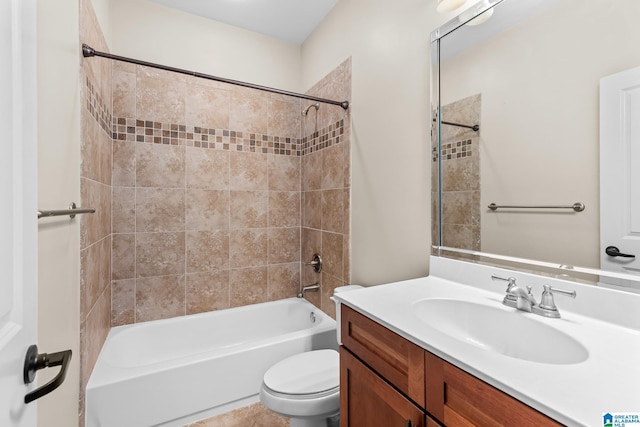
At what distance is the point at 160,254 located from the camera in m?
2.09

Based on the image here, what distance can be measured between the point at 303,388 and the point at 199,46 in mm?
2441

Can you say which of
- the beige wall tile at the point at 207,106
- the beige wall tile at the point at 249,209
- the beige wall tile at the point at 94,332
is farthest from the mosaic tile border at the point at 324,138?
the beige wall tile at the point at 94,332

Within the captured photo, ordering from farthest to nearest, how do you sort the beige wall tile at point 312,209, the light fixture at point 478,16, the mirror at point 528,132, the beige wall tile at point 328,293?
the beige wall tile at point 312,209 < the beige wall tile at point 328,293 < the light fixture at point 478,16 < the mirror at point 528,132

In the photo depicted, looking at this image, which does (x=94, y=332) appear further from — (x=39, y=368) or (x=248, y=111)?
(x=248, y=111)

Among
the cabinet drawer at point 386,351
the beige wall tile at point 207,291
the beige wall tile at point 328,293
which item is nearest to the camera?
the cabinet drawer at point 386,351

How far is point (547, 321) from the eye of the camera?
2.73ft

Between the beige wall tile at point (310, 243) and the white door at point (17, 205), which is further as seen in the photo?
the beige wall tile at point (310, 243)

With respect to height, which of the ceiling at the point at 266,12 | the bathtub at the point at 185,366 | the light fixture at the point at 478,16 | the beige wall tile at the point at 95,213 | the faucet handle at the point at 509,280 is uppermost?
the ceiling at the point at 266,12

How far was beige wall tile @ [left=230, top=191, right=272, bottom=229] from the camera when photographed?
7.63 ft

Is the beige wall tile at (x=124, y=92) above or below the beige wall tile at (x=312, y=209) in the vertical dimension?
above

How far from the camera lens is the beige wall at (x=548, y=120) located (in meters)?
0.86

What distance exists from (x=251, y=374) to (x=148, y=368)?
53 cm

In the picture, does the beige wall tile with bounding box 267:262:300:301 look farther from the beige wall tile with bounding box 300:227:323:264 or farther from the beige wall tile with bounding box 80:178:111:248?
the beige wall tile with bounding box 80:178:111:248

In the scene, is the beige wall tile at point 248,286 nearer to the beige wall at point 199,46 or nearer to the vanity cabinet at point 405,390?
the vanity cabinet at point 405,390
